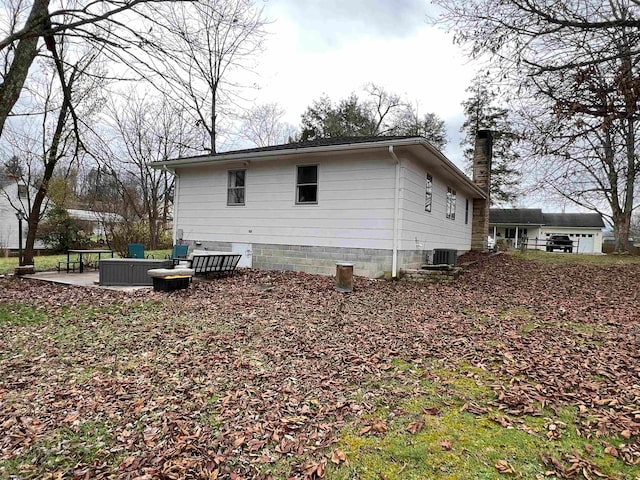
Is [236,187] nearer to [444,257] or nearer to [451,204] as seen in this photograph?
[444,257]

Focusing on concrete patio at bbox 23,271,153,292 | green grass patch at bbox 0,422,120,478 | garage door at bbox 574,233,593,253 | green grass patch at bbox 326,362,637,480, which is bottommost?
green grass patch at bbox 0,422,120,478

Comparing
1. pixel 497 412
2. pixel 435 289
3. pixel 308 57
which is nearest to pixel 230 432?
pixel 497 412

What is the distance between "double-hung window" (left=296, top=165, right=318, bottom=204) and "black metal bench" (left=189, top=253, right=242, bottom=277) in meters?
2.32

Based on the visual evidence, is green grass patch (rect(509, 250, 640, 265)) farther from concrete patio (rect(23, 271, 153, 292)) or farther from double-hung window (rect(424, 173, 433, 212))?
concrete patio (rect(23, 271, 153, 292))

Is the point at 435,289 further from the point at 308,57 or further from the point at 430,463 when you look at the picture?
the point at 308,57

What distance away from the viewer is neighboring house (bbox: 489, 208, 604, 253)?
34531mm

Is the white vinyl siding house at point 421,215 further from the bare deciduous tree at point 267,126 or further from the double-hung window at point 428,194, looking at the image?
the bare deciduous tree at point 267,126

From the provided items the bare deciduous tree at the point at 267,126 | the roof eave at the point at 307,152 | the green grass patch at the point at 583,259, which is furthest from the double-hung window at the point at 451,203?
the bare deciduous tree at the point at 267,126

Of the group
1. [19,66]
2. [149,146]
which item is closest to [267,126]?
[149,146]

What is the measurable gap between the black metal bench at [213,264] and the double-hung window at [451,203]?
751 centimetres

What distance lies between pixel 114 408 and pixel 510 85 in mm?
8398

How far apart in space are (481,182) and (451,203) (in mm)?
4855

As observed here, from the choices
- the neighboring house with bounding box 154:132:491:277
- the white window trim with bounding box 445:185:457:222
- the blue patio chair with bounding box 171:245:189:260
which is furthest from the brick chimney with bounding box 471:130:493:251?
the blue patio chair with bounding box 171:245:189:260

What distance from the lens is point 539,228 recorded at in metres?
35.2
